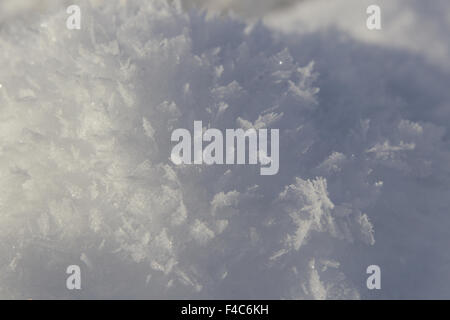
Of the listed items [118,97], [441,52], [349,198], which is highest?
[441,52]

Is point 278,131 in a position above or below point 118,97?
below

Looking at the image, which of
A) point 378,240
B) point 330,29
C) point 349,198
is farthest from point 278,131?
point 330,29

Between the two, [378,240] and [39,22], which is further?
[39,22]

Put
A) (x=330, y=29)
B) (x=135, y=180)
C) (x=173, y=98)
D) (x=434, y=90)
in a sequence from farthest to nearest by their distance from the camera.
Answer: (x=330, y=29) → (x=434, y=90) → (x=173, y=98) → (x=135, y=180)

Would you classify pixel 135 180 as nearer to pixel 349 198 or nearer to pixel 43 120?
pixel 43 120

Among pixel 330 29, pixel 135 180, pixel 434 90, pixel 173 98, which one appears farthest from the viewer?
pixel 330 29

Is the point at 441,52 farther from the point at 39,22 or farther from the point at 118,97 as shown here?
the point at 39,22
